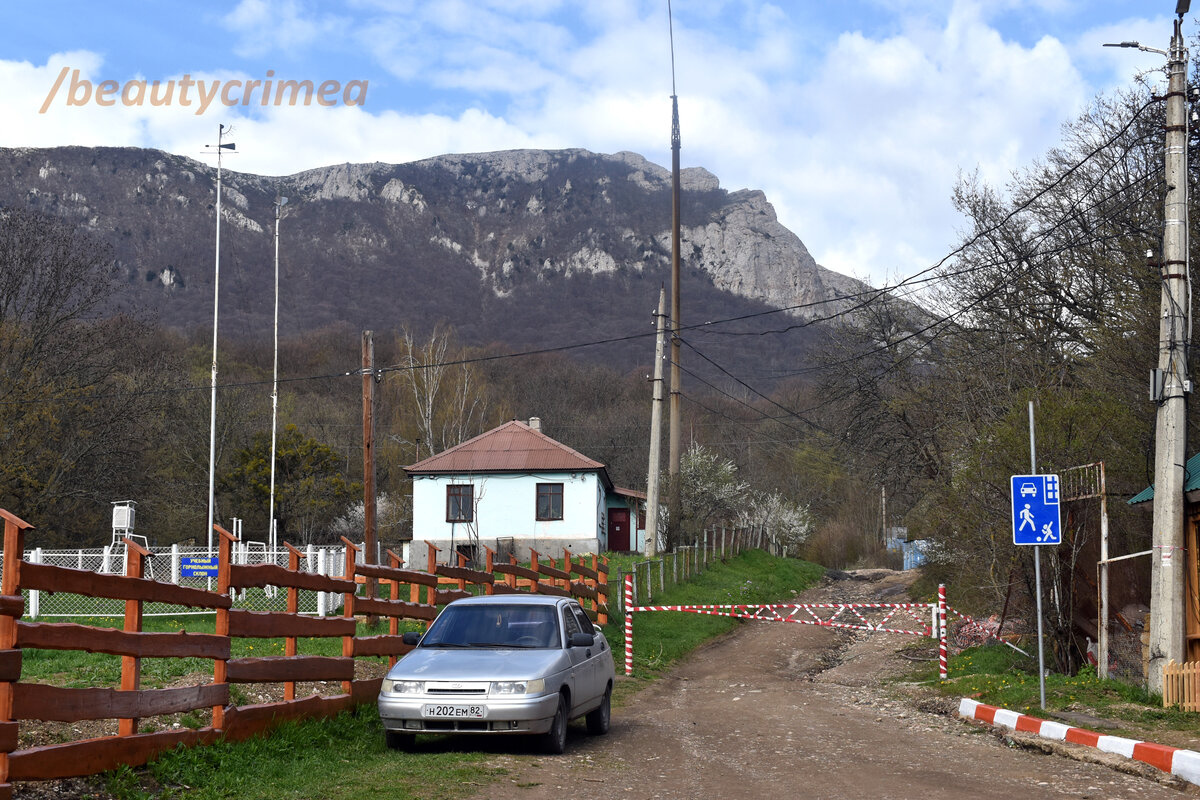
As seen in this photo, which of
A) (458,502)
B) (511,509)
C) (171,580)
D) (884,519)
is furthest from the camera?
(884,519)

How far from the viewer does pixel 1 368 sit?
3516 centimetres

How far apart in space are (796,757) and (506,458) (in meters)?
38.7

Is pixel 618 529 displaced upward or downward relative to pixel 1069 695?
downward

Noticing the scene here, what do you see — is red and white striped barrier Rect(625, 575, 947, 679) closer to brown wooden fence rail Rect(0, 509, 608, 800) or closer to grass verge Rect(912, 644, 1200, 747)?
grass verge Rect(912, 644, 1200, 747)

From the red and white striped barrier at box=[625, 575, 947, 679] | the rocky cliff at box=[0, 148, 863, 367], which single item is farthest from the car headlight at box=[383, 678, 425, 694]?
A: the rocky cliff at box=[0, 148, 863, 367]

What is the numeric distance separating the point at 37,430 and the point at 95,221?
86.0 metres

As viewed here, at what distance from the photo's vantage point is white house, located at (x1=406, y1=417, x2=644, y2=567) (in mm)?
47844

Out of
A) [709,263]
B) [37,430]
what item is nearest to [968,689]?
[37,430]

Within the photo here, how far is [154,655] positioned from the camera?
25.9 ft

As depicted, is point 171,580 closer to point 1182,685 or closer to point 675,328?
point 675,328

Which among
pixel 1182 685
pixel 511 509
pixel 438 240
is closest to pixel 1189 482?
pixel 1182 685

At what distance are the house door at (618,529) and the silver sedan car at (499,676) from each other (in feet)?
149

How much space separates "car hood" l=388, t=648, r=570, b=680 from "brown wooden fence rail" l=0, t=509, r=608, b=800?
93 cm

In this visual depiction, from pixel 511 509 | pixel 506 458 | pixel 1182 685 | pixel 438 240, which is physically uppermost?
pixel 438 240
